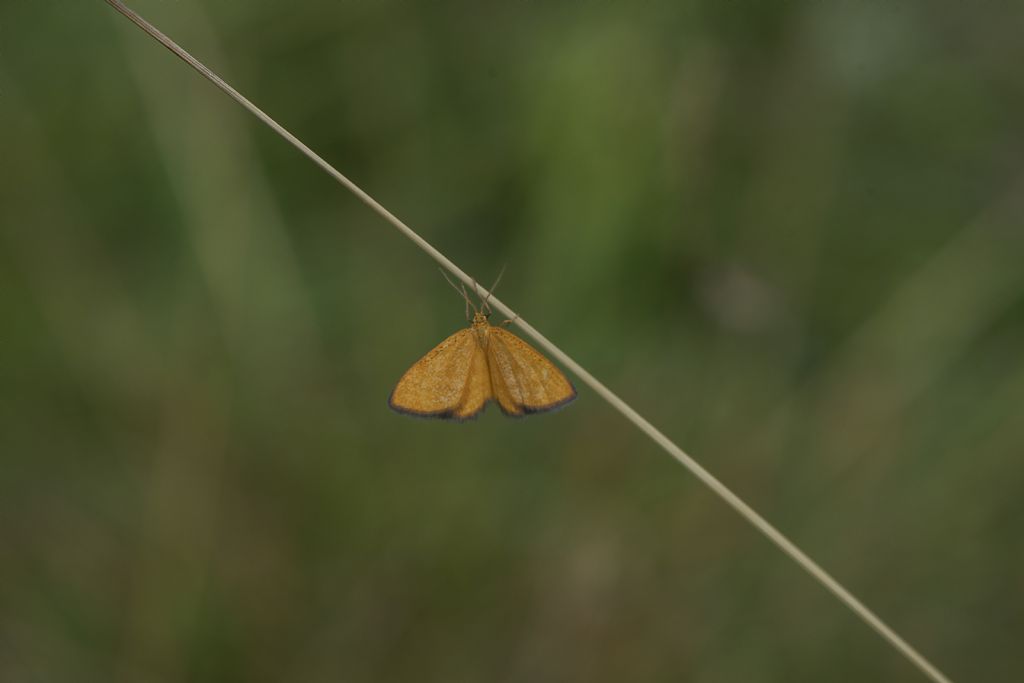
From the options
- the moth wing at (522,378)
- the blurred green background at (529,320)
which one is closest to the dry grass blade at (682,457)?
the moth wing at (522,378)

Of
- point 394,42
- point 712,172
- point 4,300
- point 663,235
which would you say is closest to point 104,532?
point 4,300

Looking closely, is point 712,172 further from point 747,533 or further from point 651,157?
point 747,533

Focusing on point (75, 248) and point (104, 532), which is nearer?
point (104, 532)

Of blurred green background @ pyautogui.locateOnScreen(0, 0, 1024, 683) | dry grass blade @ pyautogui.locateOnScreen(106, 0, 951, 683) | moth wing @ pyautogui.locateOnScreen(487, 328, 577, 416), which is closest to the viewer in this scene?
dry grass blade @ pyautogui.locateOnScreen(106, 0, 951, 683)

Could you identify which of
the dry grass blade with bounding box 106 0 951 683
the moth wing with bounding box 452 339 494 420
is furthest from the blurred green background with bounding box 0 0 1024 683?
the dry grass blade with bounding box 106 0 951 683

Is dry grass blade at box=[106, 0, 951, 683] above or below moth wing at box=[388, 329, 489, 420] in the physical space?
above

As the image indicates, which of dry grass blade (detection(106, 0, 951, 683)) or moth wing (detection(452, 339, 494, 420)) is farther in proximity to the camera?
moth wing (detection(452, 339, 494, 420))

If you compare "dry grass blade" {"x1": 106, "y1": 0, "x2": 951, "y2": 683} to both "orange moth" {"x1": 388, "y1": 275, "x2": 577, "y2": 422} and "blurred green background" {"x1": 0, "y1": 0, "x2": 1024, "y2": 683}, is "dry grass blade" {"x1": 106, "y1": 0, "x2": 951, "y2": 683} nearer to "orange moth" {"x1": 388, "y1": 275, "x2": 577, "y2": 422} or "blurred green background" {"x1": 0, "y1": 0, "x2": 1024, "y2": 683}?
"orange moth" {"x1": 388, "y1": 275, "x2": 577, "y2": 422}
